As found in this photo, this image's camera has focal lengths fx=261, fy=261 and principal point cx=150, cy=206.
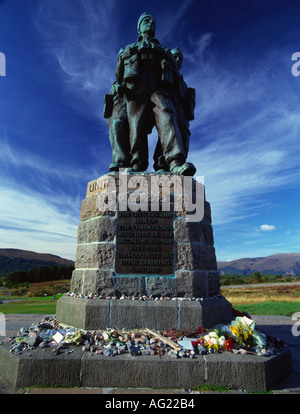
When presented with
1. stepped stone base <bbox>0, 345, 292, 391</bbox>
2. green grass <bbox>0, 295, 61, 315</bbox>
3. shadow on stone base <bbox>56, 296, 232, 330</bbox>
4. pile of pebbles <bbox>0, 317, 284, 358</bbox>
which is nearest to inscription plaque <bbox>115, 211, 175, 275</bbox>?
shadow on stone base <bbox>56, 296, 232, 330</bbox>

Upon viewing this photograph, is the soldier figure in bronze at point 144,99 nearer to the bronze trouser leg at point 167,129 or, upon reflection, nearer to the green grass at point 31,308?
the bronze trouser leg at point 167,129

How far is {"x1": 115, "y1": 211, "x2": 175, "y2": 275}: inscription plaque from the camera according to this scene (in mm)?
3682

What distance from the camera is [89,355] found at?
8.48 ft

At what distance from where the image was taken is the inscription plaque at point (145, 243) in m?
3.68

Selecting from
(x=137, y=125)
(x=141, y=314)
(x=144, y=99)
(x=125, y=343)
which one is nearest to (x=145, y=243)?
(x=141, y=314)

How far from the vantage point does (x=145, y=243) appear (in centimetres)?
380

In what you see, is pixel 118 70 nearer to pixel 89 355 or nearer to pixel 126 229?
pixel 126 229

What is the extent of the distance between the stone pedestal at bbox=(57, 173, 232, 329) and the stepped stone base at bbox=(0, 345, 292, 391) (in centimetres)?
77

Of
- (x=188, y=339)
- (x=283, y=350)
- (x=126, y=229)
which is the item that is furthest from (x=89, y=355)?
(x=283, y=350)

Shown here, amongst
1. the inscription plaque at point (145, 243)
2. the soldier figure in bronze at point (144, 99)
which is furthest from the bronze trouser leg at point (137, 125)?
the inscription plaque at point (145, 243)

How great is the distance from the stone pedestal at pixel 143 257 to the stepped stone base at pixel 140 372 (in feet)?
2.54

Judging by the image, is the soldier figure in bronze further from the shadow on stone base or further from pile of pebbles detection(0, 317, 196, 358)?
pile of pebbles detection(0, 317, 196, 358)

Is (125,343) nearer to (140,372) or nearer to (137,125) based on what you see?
(140,372)

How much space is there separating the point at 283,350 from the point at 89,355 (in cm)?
218
